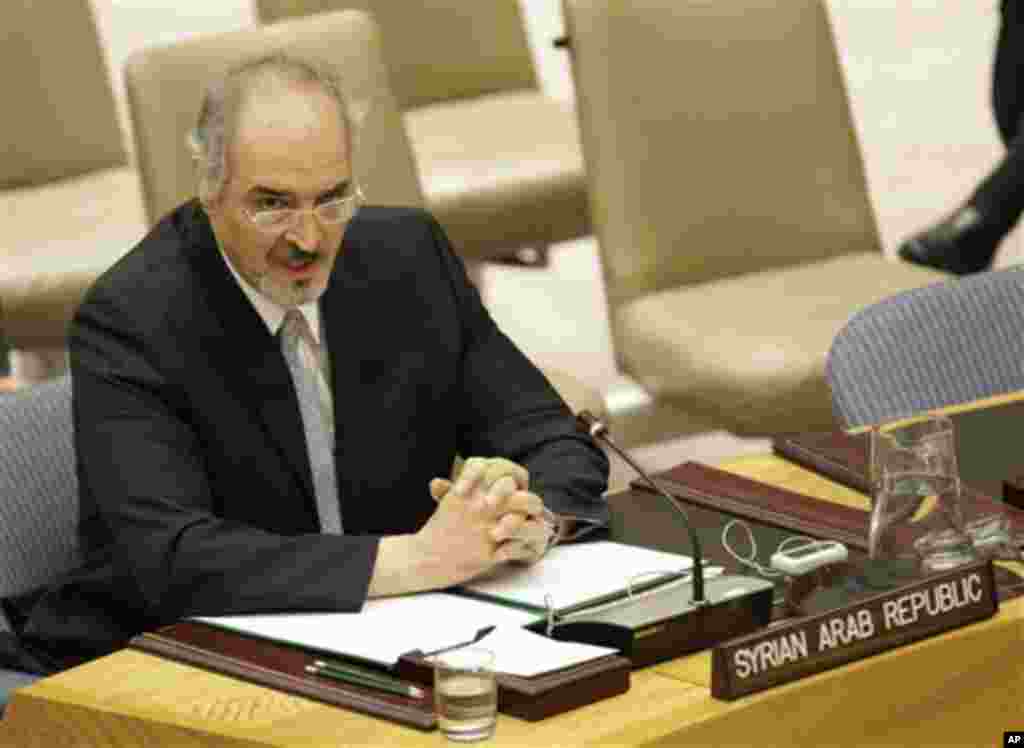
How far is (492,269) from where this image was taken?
23.2 feet

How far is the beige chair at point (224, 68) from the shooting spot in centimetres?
462

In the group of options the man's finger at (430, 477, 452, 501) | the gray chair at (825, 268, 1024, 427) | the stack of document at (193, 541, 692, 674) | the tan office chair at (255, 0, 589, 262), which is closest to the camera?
the stack of document at (193, 541, 692, 674)

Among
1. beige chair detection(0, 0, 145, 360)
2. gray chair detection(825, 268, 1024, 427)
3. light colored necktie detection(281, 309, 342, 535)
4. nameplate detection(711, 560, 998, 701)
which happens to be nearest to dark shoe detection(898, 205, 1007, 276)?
beige chair detection(0, 0, 145, 360)

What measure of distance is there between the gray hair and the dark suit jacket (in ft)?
0.42

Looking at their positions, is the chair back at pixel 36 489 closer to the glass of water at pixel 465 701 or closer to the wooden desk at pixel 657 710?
the wooden desk at pixel 657 710

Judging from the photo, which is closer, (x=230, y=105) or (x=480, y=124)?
(x=230, y=105)

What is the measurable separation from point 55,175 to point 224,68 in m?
1.14

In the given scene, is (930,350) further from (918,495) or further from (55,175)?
(55,175)

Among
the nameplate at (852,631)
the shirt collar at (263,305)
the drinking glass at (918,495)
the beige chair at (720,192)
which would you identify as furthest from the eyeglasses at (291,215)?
the beige chair at (720,192)

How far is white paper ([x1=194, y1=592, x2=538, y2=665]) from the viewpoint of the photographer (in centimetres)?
282

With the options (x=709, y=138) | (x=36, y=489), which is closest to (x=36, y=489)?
(x=36, y=489)

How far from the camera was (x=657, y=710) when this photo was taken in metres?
2.63

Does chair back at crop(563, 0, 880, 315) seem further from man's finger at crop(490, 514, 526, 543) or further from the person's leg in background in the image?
man's finger at crop(490, 514, 526, 543)

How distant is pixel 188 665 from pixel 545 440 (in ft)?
2.50
